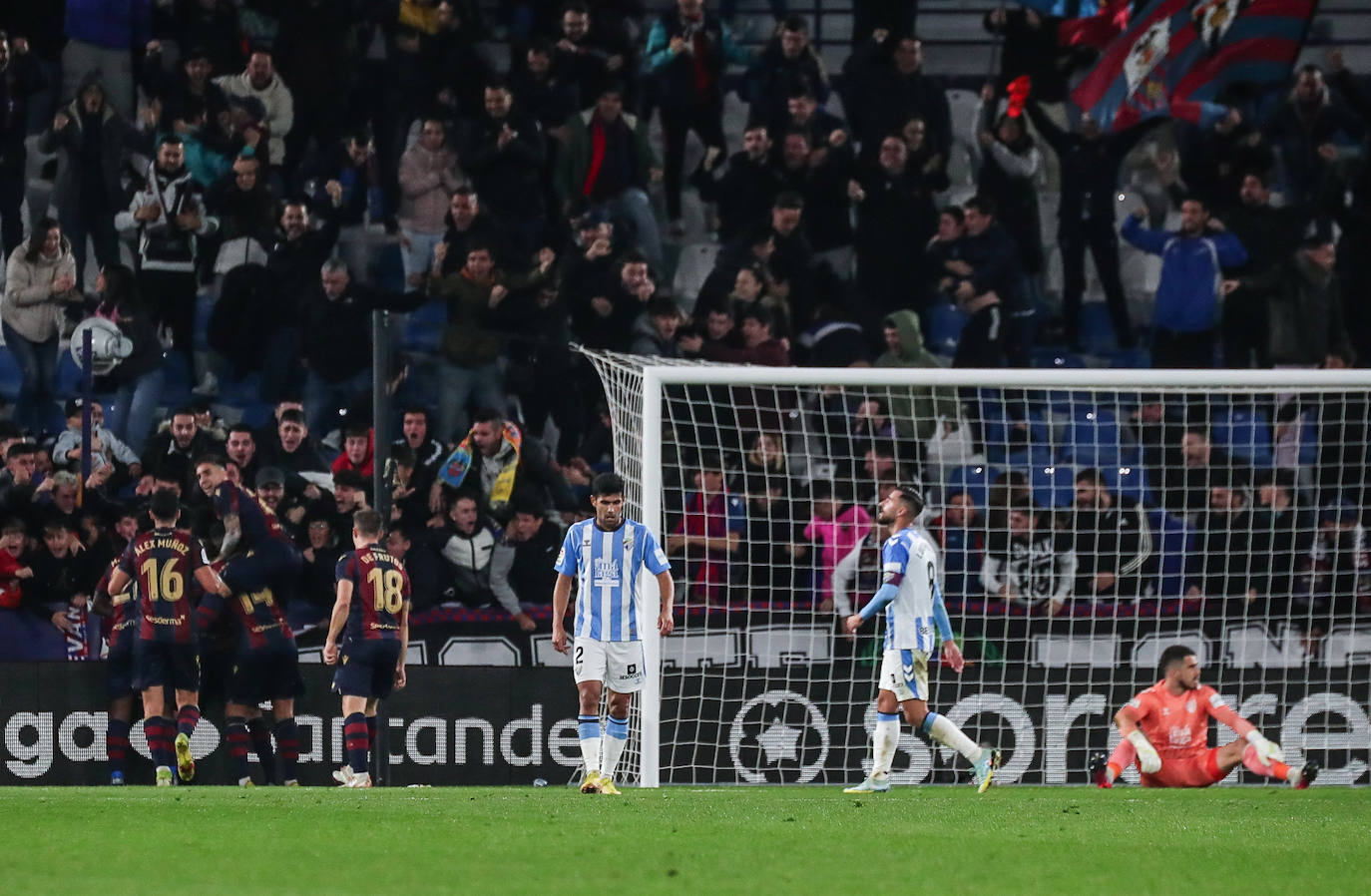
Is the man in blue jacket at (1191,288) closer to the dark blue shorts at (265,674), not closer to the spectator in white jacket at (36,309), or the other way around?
the dark blue shorts at (265,674)

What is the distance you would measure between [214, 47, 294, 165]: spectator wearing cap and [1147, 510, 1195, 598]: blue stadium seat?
25.1 feet

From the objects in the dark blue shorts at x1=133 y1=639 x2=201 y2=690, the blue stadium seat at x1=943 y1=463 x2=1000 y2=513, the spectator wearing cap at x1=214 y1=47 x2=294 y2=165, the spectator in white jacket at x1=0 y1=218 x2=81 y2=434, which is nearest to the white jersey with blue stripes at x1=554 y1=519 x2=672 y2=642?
the dark blue shorts at x1=133 y1=639 x2=201 y2=690

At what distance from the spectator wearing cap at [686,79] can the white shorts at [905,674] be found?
21.4 ft

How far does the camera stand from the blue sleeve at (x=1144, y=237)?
54.3ft

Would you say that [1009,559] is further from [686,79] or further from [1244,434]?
[686,79]

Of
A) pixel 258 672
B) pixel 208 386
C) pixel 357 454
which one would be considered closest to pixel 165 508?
pixel 258 672

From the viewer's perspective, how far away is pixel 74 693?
1331cm

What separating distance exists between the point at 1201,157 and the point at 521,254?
597 centimetres

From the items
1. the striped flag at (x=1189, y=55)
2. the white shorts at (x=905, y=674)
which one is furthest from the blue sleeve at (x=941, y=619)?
the striped flag at (x=1189, y=55)

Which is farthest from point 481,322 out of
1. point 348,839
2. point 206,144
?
point 348,839

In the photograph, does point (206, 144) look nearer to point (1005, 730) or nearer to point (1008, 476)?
point (1008, 476)

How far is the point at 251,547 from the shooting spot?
12938 millimetres

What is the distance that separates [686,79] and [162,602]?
671 cm

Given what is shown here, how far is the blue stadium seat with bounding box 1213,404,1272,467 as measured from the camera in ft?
49.1
